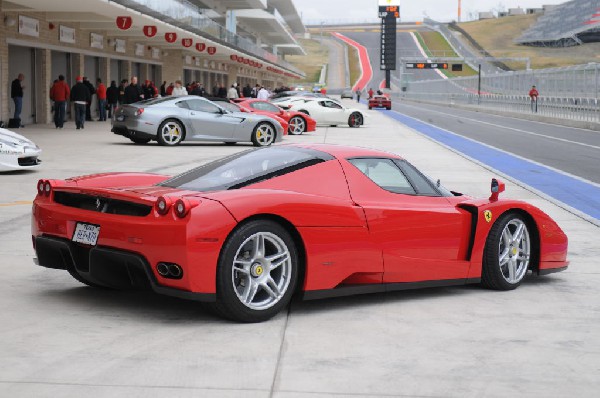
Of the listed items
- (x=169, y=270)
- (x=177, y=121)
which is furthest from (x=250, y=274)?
(x=177, y=121)

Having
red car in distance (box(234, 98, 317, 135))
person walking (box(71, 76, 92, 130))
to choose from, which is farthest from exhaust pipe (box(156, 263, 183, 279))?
red car in distance (box(234, 98, 317, 135))

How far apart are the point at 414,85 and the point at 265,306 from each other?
127295 millimetres

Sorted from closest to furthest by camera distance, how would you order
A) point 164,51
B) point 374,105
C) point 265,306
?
point 265,306 → point 164,51 → point 374,105

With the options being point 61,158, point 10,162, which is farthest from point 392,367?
point 61,158

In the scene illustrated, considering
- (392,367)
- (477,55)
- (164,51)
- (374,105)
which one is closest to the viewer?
(392,367)

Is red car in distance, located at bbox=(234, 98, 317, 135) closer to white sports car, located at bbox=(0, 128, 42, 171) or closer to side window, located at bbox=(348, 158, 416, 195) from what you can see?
white sports car, located at bbox=(0, 128, 42, 171)

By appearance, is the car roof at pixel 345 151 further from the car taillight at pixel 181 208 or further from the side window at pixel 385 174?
the car taillight at pixel 181 208

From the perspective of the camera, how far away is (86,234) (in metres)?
6.10

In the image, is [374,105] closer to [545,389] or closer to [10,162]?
[10,162]

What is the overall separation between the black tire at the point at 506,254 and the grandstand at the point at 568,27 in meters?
166

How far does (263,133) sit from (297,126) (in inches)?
292

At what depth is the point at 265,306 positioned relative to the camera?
5965mm

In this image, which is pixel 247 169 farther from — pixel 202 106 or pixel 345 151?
pixel 202 106

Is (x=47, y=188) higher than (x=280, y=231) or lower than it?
higher
